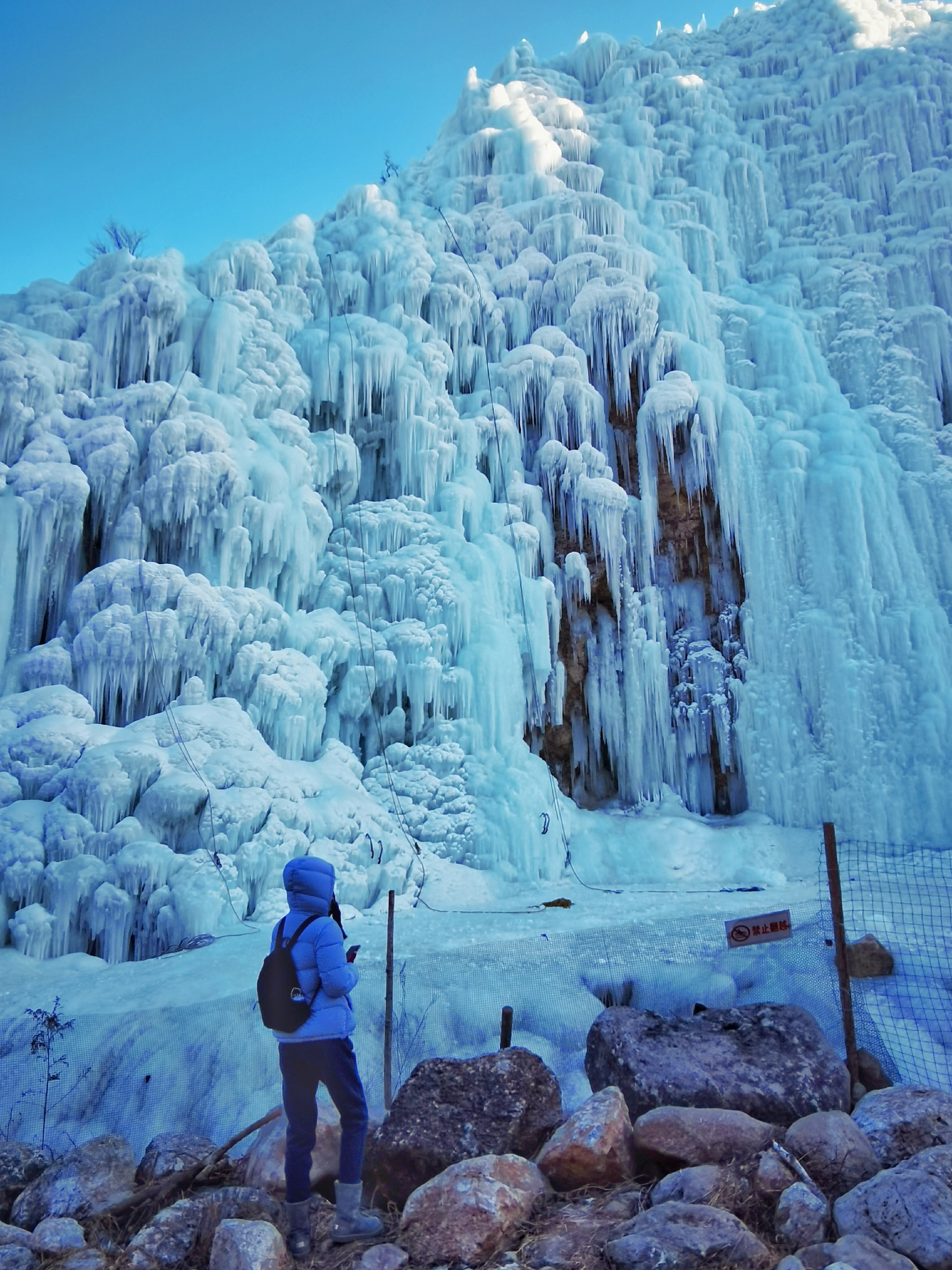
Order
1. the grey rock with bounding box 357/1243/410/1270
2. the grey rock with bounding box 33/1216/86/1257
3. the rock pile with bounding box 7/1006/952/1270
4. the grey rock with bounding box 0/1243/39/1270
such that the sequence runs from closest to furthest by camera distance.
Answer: the rock pile with bounding box 7/1006/952/1270, the grey rock with bounding box 357/1243/410/1270, the grey rock with bounding box 0/1243/39/1270, the grey rock with bounding box 33/1216/86/1257

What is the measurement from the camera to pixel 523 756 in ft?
34.6

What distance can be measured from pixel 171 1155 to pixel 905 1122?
10.0ft

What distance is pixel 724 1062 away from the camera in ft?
12.6

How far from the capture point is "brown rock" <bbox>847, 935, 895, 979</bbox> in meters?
4.98

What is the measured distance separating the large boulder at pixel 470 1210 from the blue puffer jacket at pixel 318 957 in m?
0.71

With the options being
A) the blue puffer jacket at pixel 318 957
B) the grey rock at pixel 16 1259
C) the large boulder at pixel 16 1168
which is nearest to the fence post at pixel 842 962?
the blue puffer jacket at pixel 318 957

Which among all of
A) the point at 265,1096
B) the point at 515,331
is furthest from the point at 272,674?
the point at 515,331

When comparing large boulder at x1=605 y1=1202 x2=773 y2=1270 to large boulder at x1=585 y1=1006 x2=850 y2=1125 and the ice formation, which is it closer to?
large boulder at x1=585 y1=1006 x2=850 y2=1125

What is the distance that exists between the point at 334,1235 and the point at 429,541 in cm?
903

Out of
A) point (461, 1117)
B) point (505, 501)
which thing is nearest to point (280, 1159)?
point (461, 1117)

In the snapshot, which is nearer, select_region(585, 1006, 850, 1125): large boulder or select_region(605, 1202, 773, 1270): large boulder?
select_region(605, 1202, 773, 1270): large boulder

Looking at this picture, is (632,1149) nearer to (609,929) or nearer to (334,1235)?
(334,1235)

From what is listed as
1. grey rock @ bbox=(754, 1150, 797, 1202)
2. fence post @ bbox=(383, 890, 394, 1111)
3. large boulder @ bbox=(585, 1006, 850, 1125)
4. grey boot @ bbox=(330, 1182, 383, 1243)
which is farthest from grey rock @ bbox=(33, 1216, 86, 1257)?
grey rock @ bbox=(754, 1150, 797, 1202)

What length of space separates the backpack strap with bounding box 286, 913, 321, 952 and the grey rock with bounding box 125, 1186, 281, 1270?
1040 mm
